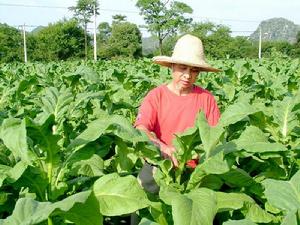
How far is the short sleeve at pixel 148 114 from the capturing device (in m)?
3.45

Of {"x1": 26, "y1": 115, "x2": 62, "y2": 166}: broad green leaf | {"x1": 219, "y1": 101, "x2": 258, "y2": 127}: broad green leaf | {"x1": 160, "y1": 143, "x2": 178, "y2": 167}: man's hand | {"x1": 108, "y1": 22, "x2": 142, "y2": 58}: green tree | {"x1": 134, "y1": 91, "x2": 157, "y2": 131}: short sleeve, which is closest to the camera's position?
{"x1": 26, "y1": 115, "x2": 62, "y2": 166}: broad green leaf

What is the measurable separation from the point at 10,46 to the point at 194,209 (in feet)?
175

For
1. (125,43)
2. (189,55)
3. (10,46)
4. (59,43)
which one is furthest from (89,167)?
(125,43)

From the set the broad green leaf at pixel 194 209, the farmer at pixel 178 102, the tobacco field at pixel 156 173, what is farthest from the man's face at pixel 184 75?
the broad green leaf at pixel 194 209

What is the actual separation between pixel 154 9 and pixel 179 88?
60.5 m

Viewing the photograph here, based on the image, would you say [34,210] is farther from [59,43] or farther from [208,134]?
[59,43]

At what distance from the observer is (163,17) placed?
62.2 m

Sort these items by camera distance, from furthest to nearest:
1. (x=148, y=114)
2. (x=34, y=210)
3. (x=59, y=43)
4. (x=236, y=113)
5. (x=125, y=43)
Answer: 1. (x=125, y=43)
2. (x=59, y=43)
3. (x=148, y=114)
4. (x=236, y=113)
5. (x=34, y=210)

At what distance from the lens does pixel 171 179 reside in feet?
9.09

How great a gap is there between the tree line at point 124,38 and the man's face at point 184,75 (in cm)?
4921

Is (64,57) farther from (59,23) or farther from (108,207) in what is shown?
(108,207)

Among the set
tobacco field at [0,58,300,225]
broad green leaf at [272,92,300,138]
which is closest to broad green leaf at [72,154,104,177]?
tobacco field at [0,58,300,225]

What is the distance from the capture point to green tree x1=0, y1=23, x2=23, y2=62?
5166 centimetres

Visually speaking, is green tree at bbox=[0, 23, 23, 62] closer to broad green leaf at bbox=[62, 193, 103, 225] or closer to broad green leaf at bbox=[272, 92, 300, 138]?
broad green leaf at bbox=[272, 92, 300, 138]
